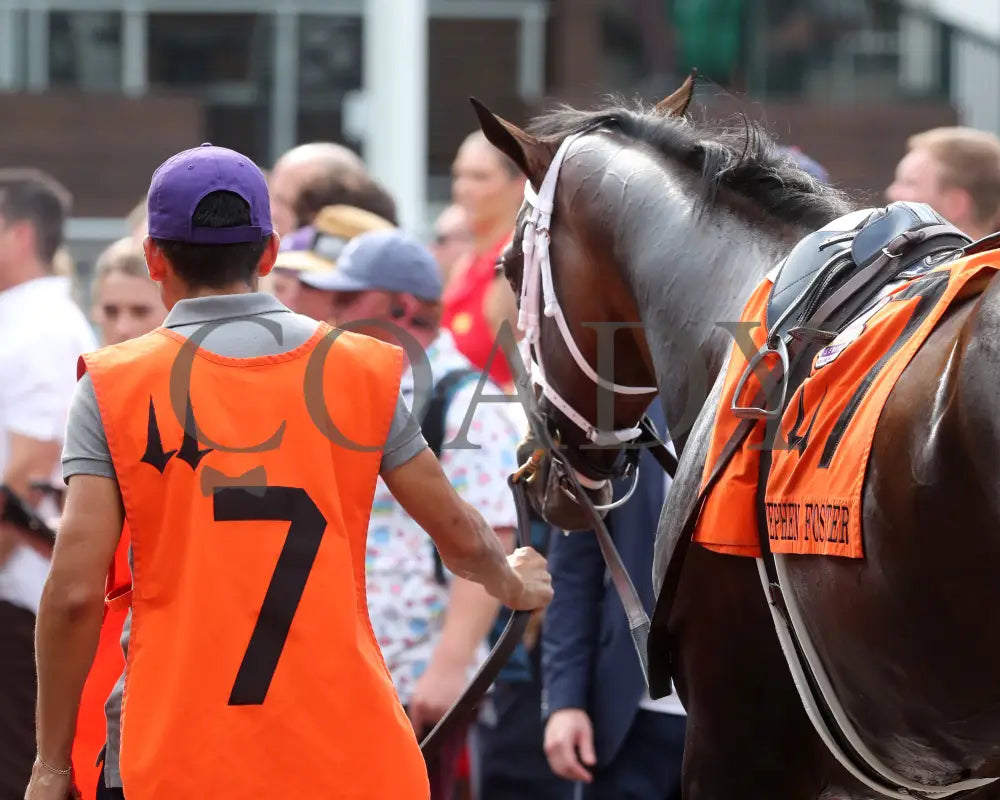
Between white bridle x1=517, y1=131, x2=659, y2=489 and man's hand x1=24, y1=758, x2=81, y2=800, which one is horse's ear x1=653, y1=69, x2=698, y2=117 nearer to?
white bridle x1=517, y1=131, x2=659, y2=489

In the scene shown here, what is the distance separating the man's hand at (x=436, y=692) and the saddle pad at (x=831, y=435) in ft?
4.20

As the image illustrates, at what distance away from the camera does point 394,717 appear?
2.46m

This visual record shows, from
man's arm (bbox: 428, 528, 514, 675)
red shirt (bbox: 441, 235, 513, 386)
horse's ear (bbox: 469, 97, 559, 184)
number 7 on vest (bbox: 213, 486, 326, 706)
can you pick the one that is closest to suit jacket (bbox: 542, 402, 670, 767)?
man's arm (bbox: 428, 528, 514, 675)

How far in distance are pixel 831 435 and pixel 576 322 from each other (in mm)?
1001

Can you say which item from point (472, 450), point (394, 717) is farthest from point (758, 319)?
point (472, 450)

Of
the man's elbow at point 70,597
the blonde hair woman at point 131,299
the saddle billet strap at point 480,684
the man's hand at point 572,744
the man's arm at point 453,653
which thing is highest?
the blonde hair woman at point 131,299

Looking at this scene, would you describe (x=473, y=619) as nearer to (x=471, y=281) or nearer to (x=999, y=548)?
(x=999, y=548)

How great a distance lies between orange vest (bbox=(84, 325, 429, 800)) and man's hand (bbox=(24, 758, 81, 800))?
123 mm

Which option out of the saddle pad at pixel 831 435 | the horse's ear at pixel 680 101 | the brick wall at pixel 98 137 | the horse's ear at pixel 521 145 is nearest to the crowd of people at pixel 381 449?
the horse's ear at pixel 680 101

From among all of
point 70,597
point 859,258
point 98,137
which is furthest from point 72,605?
point 98,137

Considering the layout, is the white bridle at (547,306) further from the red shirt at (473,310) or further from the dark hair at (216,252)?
the red shirt at (473,310)

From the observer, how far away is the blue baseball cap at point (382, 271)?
4.07m

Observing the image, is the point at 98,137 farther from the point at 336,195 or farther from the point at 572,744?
the point at 572,744

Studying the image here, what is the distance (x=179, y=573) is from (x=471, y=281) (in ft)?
11.9
